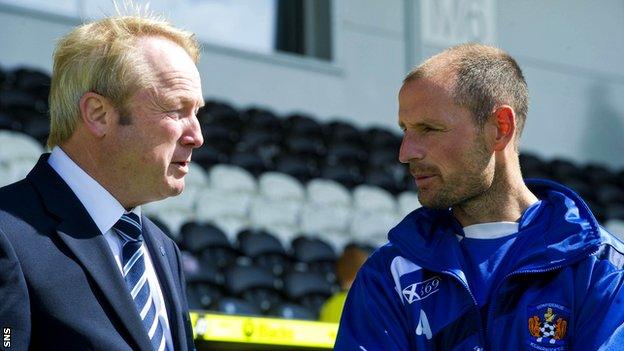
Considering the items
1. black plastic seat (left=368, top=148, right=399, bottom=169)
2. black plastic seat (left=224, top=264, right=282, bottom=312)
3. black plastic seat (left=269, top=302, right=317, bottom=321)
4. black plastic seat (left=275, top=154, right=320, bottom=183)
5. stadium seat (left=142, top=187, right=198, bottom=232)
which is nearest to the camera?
black plastic seat (left=269, top=302, right=317, bottom=321)

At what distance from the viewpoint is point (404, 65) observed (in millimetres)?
12367

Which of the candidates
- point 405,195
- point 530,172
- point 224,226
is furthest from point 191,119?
point 530,172

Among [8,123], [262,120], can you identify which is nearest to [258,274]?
[8,123]

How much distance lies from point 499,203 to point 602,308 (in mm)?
349

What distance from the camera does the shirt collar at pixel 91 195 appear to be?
2.32 meters

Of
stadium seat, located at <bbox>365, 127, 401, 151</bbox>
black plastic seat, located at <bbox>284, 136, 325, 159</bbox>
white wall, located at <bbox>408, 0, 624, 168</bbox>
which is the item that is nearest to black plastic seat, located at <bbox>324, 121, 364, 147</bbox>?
stadium seat, located at <bbox>365, 127, 401, 151</bbox>

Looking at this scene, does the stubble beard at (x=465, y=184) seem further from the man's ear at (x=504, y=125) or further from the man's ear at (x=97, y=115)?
the man's ear at (x=97, y=115)

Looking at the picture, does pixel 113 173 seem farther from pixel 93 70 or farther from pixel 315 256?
pixel 315 256

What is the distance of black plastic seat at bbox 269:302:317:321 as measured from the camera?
6949 millimetres

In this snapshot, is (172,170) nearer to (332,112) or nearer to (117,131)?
(117,131)

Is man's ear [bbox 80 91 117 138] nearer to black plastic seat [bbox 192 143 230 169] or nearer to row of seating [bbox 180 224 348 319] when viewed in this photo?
row of seating [bbox 180 224 348 319]

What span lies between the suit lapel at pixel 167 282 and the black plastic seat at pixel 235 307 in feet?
13.4

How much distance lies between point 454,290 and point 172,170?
627 millimetres

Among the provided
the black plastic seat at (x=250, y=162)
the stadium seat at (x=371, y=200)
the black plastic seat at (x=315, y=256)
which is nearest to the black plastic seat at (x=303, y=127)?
the stadium seat at (x=371, y=200)
